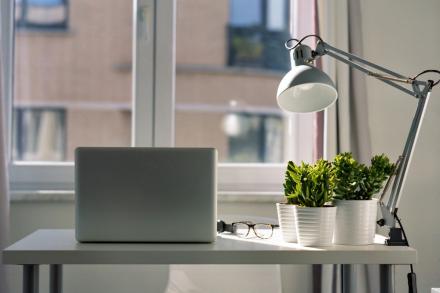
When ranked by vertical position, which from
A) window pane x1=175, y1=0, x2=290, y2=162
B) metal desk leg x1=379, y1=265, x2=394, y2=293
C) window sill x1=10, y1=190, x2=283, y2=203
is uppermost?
window pane x1=175, y1=0, x2=290, y2=162

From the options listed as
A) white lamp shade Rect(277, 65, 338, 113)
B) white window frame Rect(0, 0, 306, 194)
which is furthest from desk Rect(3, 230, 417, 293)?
white window frame Rect(0, 0, 306, 194)

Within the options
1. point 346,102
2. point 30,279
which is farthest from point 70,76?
point 30,279

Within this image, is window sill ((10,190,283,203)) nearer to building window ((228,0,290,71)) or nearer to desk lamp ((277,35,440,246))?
building window ((228,0,290,71))

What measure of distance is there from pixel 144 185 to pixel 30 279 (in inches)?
12.2

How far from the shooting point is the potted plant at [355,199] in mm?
1451

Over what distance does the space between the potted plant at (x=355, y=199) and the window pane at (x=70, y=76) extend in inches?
59.1

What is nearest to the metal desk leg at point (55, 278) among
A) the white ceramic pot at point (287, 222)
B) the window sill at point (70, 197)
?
the white ceramic pot at point (287, 222)

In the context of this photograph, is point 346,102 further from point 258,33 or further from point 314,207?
point 314,207

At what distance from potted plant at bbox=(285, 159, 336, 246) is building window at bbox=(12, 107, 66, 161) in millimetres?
1611

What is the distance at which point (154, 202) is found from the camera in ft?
4.67

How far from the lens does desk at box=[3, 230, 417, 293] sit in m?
1.34

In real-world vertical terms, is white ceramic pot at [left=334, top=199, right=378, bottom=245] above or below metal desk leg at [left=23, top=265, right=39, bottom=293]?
above

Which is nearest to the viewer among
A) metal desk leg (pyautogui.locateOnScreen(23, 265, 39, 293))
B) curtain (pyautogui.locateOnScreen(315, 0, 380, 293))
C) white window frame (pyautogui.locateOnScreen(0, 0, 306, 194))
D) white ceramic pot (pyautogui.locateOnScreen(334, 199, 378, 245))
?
metal desk leg (pyautogui.locateOnScreen(23, 265, 39, 293))

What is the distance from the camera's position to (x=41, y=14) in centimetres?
279
